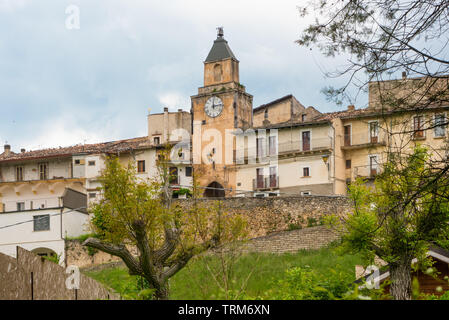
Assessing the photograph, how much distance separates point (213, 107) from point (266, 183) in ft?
26.4

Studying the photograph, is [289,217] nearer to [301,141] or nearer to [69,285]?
[301,141]

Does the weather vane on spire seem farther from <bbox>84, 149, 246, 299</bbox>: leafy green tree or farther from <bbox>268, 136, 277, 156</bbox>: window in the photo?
<bbox>84, 149, 246, 299</bbox>: leafy green tree

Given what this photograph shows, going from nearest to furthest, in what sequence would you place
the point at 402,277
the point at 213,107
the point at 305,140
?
the point at 402,277 → the point at 305,140 → the point at 213,107

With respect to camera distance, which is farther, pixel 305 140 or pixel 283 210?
pixel 305 140

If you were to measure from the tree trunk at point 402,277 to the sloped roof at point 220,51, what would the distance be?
125 feet

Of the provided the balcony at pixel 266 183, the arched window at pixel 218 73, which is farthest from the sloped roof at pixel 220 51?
the balcony at pixel 266 183

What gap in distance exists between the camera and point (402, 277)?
17141mm

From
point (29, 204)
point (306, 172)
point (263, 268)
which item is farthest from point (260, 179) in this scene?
point (29, 204)

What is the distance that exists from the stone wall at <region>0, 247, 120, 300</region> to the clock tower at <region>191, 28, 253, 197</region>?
141ft

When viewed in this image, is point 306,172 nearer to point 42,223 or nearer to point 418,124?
point 42,223

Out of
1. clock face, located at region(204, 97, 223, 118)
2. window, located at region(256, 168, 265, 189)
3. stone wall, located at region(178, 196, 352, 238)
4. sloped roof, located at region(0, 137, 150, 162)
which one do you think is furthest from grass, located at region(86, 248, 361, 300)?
sloped roof, located at region(0, 137, 150, 162)

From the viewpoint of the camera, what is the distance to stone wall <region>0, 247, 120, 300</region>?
539 centimetres

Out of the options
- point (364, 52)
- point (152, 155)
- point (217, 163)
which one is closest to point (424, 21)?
point (364, 52)

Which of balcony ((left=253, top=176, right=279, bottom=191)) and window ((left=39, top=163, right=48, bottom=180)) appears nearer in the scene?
balcony ((left=253, top=176, right=279, bottom=191))
